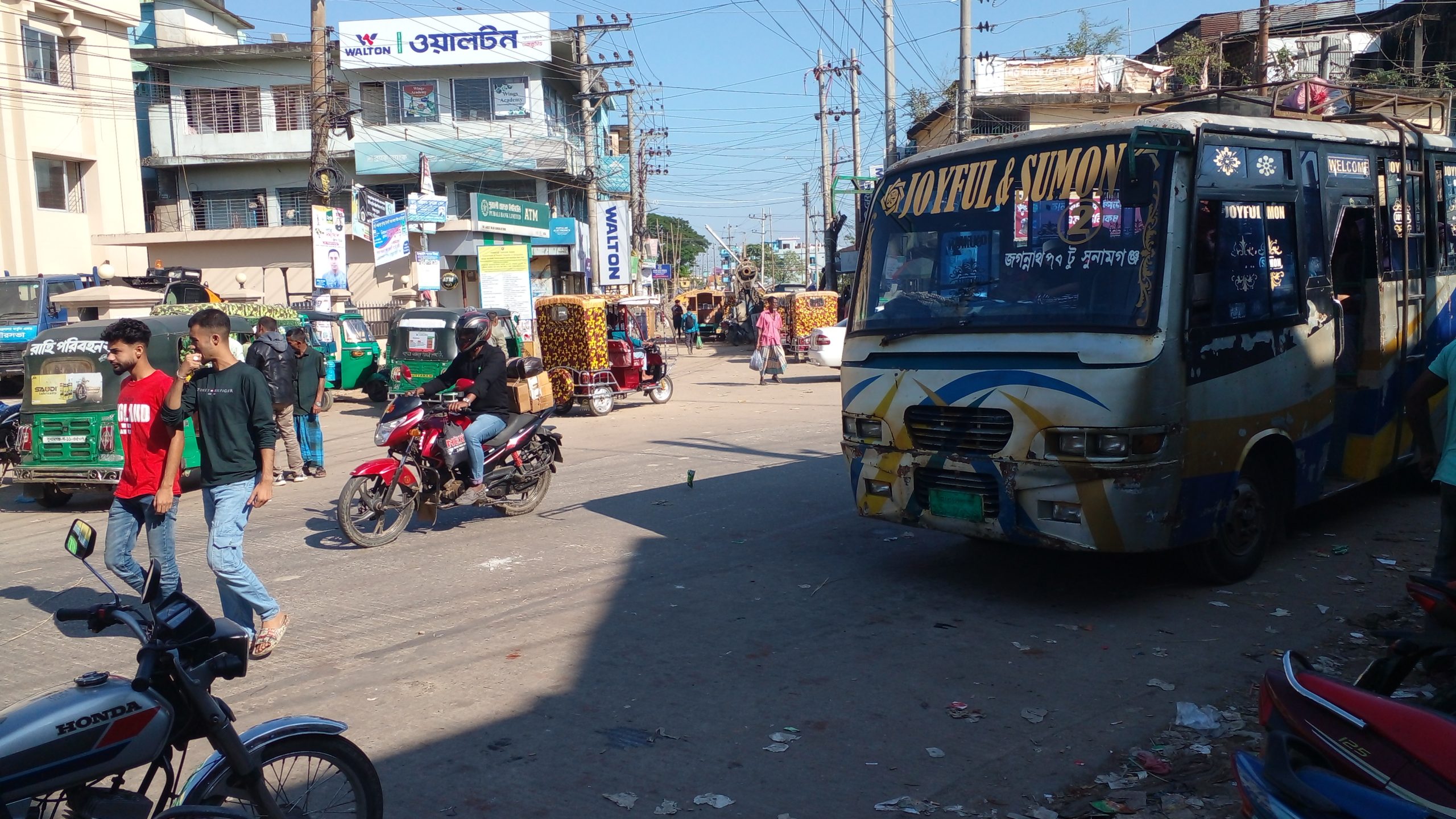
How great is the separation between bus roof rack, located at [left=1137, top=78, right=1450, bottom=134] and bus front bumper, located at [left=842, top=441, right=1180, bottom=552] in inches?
124

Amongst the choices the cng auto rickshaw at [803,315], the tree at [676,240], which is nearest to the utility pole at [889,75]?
the cng auto rickshaw at [803,315]

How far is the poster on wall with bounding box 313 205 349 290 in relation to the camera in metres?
22.5

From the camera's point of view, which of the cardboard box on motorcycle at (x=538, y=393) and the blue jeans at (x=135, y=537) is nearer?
the blue jeans at (x=135, y=537)

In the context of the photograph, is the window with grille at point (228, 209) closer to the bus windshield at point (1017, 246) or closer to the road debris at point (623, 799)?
the bus windshield at point (1017, 246)

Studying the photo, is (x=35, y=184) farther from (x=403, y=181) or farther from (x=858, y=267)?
(x=858, y=267)

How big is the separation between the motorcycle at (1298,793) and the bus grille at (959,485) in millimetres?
3383

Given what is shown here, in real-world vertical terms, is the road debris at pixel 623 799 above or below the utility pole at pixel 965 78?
below

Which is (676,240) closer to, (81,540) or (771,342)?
(771,342)

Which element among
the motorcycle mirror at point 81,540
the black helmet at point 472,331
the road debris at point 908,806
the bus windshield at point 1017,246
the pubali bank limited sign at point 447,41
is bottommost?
the road debris at point 908,806

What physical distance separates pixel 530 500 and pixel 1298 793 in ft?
26.3

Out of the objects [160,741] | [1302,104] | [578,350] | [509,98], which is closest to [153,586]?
[160,741]

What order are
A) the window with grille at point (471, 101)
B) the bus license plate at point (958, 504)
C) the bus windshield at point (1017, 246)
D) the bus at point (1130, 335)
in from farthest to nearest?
the window with grille at point (471, 101)
the bus license plate at point (958, 504)
the bus windshield at point (1017, 246)
the bus at point (1130, 335)

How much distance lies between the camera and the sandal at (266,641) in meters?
6.06

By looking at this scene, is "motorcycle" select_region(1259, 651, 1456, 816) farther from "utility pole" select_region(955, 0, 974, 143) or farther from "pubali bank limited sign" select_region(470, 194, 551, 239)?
"pubali bank limited sign" select_region(470, 194, 551, 239)
